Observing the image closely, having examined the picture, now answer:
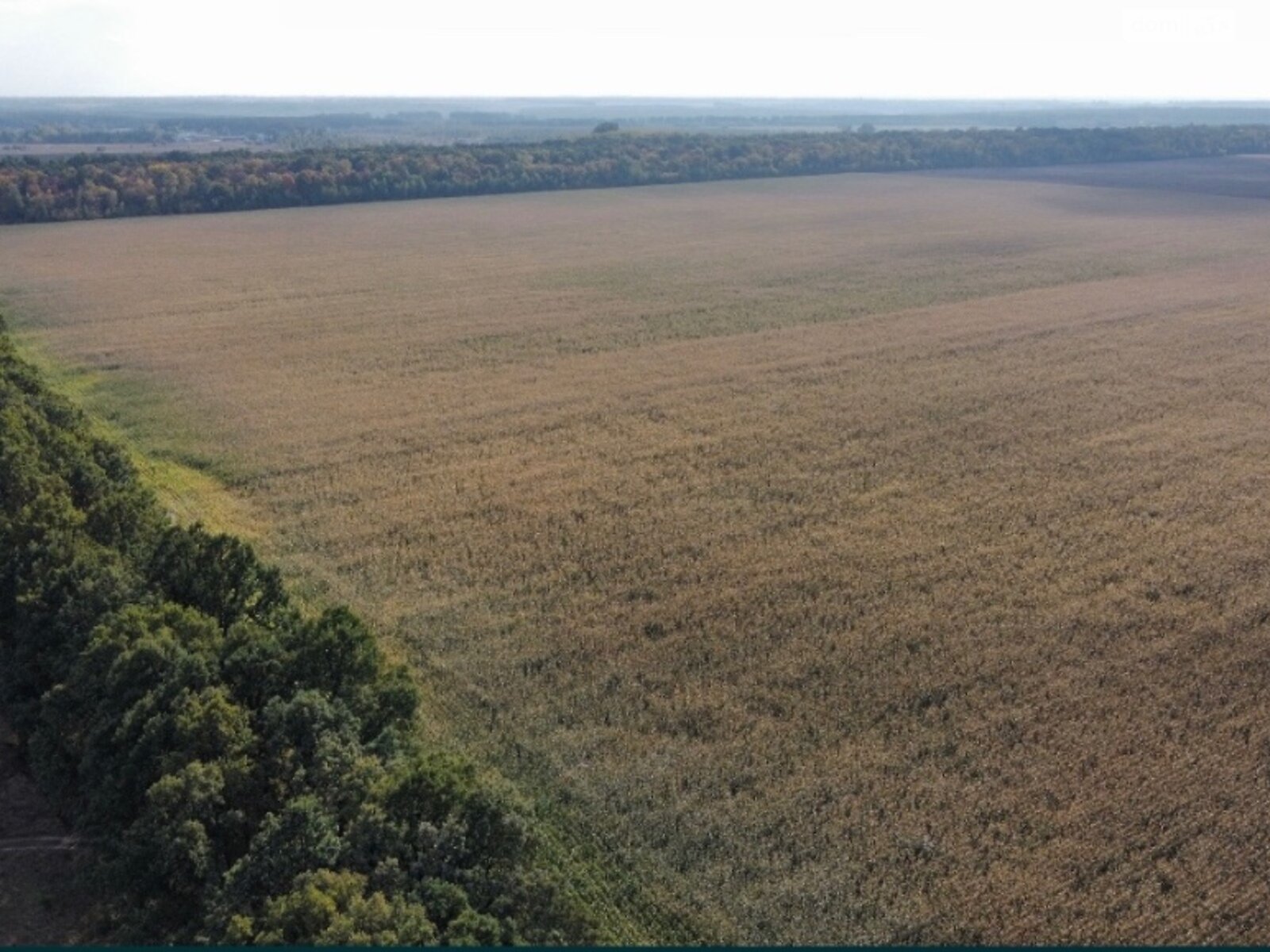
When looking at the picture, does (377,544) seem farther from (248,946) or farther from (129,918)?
(248,946)

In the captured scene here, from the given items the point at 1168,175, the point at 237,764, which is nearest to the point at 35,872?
the point at 237,764

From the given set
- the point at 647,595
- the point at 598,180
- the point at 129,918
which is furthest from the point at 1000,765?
the point at 598,180

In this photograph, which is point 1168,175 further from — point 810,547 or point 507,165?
point 810,547

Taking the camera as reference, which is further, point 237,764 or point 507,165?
point 507,165

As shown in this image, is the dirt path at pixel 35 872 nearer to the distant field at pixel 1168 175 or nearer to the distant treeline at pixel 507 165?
the distant treeline at pixel 507 165

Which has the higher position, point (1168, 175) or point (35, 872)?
point (1168, 175)

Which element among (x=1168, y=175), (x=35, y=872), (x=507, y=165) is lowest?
(x=35, y=872)

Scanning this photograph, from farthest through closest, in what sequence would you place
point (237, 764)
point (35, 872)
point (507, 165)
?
1. point (507, 165)
2. point (35, 872)
3. point (237, 764)
